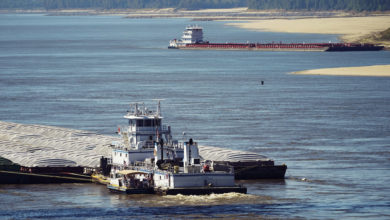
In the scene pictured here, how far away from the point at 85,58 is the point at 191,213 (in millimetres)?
145863

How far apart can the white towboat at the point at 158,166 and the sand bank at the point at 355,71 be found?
86812mm

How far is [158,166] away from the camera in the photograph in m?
52.9

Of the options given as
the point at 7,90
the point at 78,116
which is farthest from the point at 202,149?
the point at 7,90

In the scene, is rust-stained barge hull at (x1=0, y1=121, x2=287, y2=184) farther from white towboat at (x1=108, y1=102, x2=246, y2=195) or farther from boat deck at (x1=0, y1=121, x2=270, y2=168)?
white towboat at (x1=108, y1=102, x2=246, y2=195)

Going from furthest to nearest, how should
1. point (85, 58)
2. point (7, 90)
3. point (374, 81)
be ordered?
point (85, 58) → point (374, 81) → point (7, 90)

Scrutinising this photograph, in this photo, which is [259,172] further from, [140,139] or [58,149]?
[58,149]

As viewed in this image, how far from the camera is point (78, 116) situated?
92.2m

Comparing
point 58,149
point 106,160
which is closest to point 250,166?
point 106,160

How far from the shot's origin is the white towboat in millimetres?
51031

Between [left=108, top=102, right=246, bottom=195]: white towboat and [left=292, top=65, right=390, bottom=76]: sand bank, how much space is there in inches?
3418

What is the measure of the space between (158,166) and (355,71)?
95860mm

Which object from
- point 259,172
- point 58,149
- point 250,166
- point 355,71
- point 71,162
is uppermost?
point 355,71

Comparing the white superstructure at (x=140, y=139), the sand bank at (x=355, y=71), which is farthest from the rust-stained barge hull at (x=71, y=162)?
the sand bank at (x=355, y=71)

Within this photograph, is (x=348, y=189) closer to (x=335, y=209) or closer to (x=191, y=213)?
(x=335, y=209)
